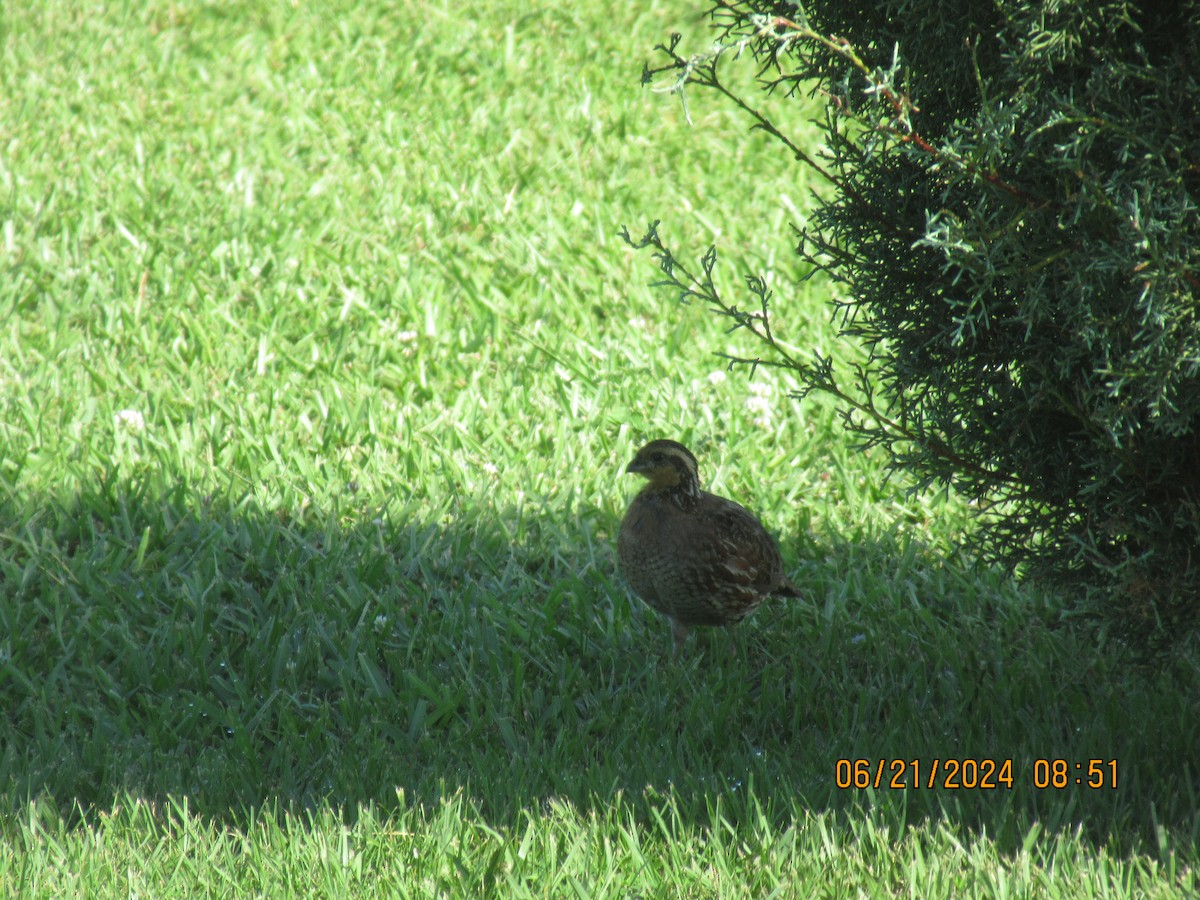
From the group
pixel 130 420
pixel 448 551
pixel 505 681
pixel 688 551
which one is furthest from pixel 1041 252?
pixel 130 420

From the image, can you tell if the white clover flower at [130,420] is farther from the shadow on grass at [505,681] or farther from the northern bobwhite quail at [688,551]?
the northern bobwhite quail at [688,551]

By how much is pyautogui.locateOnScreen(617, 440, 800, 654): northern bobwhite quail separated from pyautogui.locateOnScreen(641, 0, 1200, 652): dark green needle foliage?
109cm

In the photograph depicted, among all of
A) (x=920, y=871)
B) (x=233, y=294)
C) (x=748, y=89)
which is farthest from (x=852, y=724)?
(x=748, y=89)

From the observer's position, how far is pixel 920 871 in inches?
157

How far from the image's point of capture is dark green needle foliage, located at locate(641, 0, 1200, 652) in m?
3.43

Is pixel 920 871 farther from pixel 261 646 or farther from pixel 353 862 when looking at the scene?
pixel 261 646

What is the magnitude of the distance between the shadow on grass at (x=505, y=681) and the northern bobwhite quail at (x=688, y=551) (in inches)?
9.8

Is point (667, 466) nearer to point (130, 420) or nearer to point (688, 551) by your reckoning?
point (688, 551)

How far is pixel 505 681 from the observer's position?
525cm

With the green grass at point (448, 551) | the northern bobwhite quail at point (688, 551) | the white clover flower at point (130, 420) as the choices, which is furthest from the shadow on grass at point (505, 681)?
the white clover flower at point (130, 420)

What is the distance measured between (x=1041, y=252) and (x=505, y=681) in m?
2.68

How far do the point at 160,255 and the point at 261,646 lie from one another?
12.3 feet

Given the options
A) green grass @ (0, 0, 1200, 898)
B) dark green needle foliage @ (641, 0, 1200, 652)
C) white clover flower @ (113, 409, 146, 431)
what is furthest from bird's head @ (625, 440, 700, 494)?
white clover flower @ (113, 409, 146, 431)

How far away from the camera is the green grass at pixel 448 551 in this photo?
423cm
